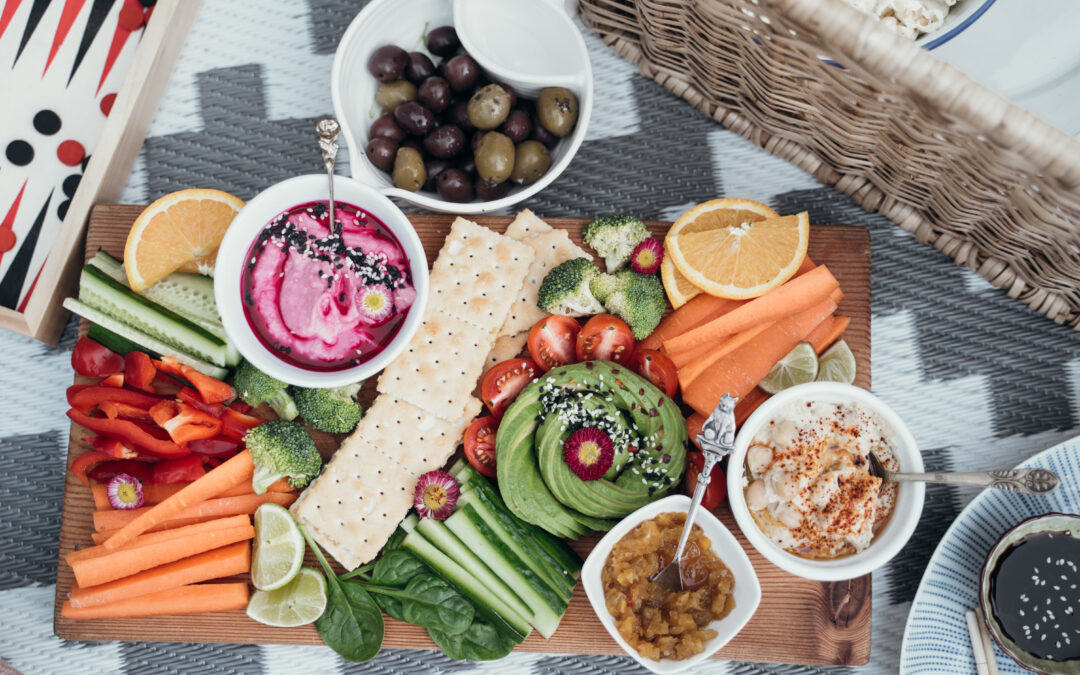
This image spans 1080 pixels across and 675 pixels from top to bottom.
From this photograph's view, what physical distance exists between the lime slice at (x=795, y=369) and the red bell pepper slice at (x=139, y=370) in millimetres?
1786

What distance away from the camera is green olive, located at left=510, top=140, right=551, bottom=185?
228 centimetres

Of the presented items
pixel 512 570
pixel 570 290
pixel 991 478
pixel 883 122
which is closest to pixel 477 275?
pixel 570 290

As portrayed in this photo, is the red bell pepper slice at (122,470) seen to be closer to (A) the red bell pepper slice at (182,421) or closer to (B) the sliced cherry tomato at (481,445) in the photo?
(A) the red bell pepper slice at (182,421)

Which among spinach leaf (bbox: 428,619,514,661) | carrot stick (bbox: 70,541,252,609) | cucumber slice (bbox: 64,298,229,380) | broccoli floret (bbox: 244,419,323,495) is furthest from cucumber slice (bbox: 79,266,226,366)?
spinach leaf (bbox: 428,619,514,661)

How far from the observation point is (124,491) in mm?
2268

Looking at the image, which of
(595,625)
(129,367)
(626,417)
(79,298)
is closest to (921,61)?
(626,417)

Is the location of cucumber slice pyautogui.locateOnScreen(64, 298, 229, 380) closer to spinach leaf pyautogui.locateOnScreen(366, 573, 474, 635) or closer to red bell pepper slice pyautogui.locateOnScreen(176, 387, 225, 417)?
red bell pepper slice pyautogui.locateOnScreen(176, 387, 225, 417)

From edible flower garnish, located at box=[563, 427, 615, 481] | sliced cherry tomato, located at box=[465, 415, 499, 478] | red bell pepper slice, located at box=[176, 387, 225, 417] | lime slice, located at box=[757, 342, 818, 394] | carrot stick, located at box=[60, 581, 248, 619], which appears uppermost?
lime slice, located at box=[757, 342, 818, 394]

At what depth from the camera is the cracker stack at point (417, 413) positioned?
2291 millimetres

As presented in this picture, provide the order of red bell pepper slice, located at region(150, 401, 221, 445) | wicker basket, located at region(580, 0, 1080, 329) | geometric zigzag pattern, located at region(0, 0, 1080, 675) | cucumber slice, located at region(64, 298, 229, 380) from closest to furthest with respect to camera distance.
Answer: wicker basket, located at region(580, 0, 1080, 329), red bell pepper slice, located at region(150, 401, 221, 445), cucumber slice, located at region(64, 298, 229, 380), geometric zigzag pattern, located at region(0, 0, 1080, 675)

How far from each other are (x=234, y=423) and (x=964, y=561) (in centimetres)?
219

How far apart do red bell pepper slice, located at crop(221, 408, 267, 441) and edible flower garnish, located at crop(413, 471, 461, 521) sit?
1.72 ft

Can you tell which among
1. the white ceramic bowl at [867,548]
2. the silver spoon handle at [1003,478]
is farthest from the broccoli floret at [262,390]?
the silver spoon handle at [1003,478]

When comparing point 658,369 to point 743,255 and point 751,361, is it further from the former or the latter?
point 743,255
